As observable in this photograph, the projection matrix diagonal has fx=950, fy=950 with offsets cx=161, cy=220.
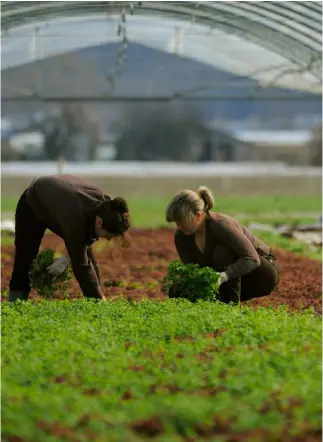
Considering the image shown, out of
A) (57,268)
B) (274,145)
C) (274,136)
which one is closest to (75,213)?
(57,268)

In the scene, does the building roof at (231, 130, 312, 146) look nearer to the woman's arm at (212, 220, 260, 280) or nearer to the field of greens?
the woman's arm at (212, 220, 260, 280)

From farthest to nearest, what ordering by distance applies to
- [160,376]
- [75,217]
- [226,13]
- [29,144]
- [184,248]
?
[29,144] → [226,13] → [184,248] → [75,217] → [160,376]

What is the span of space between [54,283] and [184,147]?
37.5 m

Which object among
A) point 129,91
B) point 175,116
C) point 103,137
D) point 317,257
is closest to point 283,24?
point 317,257

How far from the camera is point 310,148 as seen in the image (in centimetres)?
4944

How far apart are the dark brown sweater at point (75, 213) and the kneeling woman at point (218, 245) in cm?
66

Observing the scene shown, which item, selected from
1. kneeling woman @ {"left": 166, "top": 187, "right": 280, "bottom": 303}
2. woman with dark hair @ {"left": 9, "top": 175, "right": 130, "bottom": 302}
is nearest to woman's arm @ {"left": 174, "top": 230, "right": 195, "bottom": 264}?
kneeling woman @ {"left": 166, "top": 187, "right": 280, "bottom": 303}

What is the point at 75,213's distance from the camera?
778cm

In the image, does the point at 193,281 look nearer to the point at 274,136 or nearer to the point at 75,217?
the point at 75,217

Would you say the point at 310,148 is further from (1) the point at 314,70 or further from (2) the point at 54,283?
(2) the point at 54,283

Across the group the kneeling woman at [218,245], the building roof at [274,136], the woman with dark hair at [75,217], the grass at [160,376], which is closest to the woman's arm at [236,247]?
the kneeling woman at [218,245]

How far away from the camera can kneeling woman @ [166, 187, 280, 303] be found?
7.76 metres

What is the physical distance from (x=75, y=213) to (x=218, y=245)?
125 cm

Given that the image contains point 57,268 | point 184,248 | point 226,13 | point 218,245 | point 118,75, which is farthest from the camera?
point 118,75
